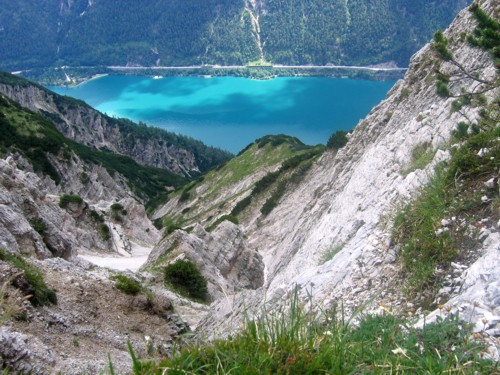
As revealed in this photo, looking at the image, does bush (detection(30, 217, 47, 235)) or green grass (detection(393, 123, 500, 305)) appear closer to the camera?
green grass (detection(393, 123, 500, 305))

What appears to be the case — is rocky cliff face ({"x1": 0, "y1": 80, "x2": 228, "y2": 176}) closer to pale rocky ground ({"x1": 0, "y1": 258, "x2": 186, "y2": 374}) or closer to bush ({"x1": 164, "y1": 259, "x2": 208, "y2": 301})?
bush ({"x1": 164, "y1": 259, "x2": 208, "y2": 301})

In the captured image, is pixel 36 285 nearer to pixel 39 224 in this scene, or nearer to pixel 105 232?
pixel 39 224

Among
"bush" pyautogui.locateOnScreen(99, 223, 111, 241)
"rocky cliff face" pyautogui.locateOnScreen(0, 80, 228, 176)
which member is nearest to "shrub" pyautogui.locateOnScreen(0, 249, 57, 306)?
"bush" pyautogui.locateOnScreen(99, 223, 111, 241)

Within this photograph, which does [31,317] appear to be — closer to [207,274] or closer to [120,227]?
[207,274]

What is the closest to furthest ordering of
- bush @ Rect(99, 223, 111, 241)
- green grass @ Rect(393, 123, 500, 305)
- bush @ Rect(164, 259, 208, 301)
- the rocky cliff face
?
green grass @ Rect(393, 123, 500, 305) < bush @ Rect(164, 259, 208, 301) < bush @ Rect(99, 223, 111, 241) < the rocky cliff face

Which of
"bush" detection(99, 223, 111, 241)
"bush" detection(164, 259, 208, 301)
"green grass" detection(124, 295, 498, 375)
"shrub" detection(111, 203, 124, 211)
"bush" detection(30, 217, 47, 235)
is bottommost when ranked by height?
"green grass" detection(124, 295, 498, 375)

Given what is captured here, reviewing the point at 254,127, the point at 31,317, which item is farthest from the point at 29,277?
the point at 254,127
